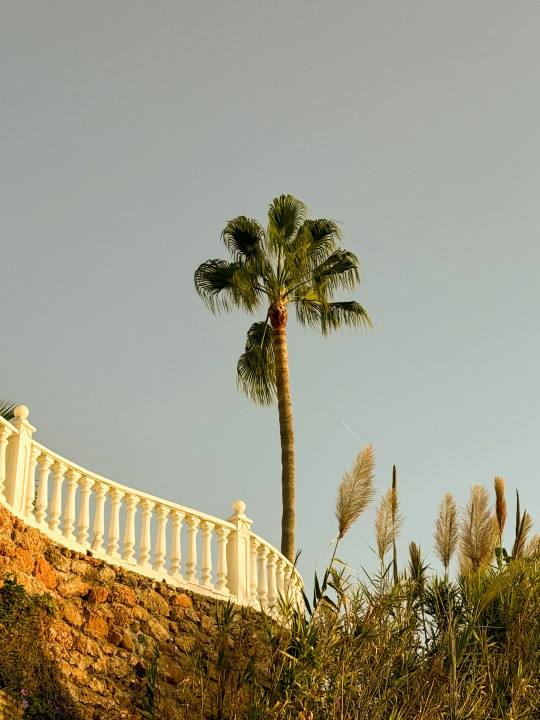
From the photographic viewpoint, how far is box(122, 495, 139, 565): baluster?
45.0 ft

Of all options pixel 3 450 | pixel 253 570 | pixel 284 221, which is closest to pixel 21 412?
pixel 3 450

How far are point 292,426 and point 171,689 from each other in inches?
281

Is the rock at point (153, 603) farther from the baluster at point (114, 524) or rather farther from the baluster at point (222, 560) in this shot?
the baluster at point (222, 560)

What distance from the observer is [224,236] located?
21.4 meters

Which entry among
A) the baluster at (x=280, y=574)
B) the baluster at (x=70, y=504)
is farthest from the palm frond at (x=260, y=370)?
the baluster at (x=70, y=504)

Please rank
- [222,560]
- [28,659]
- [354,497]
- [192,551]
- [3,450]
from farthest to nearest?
[354,497]
[222,560]
[192,551]
[3,450]
[28,659]

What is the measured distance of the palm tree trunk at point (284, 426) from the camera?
18.6 metres

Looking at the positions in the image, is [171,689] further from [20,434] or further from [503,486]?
[503,486]

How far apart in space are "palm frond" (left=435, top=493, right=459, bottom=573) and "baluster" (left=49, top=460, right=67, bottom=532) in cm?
853

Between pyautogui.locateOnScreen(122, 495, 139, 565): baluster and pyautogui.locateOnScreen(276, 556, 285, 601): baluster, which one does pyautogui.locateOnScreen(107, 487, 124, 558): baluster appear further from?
pyautogui.locateOnScreen(276, 556, 285, 601): baluster

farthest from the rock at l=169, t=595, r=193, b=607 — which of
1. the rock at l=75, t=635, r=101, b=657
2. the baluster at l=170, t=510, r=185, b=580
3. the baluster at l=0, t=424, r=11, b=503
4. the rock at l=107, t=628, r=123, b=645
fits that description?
the baluster at l=0, t=424, r=11, b=503

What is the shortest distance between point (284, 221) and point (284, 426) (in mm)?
4159

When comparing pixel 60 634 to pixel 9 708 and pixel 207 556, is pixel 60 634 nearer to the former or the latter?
pixel 9 708

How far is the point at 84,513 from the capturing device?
13328mm
